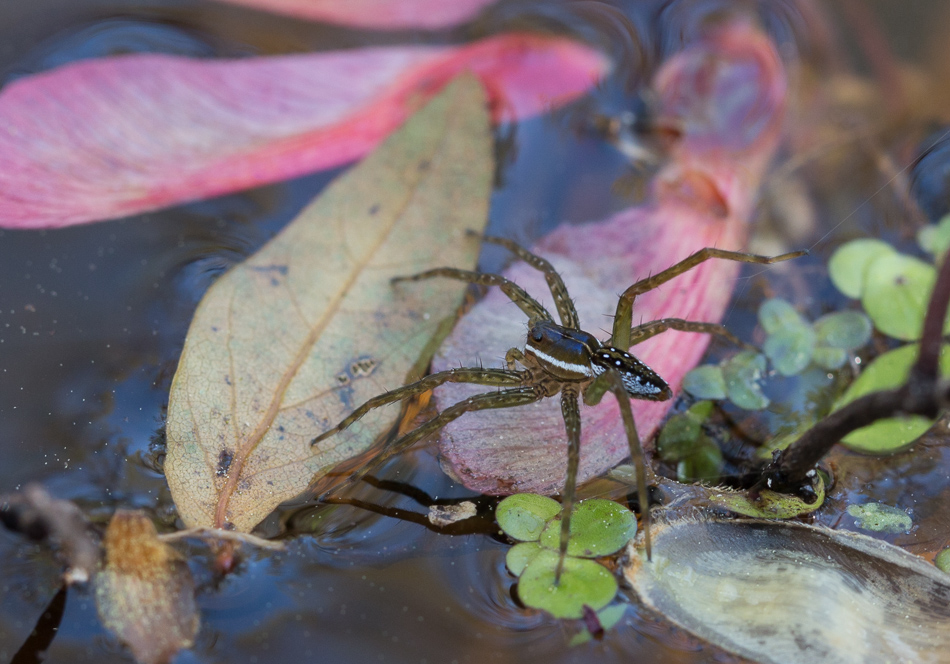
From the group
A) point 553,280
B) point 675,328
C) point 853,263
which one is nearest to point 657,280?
point 675,328

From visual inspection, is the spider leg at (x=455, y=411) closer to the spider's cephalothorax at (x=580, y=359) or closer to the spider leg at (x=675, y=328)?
the spider's cephalothorax at (x=580, y=359)

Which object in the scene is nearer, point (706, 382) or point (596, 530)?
point (596, 530)

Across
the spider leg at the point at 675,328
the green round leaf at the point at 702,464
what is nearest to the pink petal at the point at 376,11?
the spider leg at the point at 675,328

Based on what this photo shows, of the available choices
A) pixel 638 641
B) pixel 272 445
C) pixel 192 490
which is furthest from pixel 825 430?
pixel 192 490

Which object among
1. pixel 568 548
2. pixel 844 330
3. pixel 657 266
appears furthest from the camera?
pixel 657 266

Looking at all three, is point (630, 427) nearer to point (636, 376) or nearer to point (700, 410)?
point (636, 376)

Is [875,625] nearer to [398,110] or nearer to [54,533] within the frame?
[54,533]
